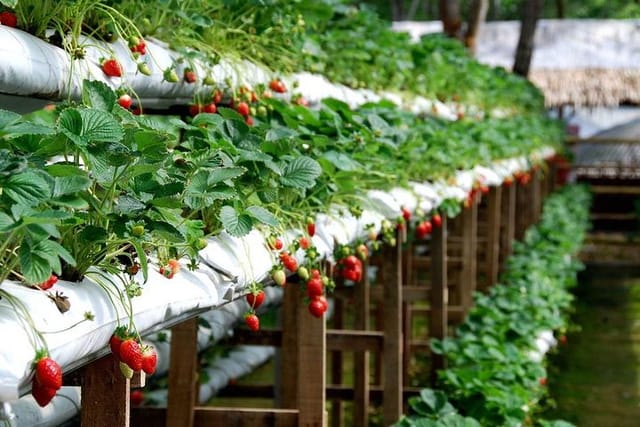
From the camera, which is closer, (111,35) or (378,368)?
(111,35)

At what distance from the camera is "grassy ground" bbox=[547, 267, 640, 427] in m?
8.52

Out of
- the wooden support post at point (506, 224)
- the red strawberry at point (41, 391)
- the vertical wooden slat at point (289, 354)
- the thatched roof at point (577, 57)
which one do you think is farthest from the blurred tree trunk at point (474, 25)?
the red strawberry at point (41, 391)

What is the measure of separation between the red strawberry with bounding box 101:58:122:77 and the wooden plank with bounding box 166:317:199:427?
1057 millimetres

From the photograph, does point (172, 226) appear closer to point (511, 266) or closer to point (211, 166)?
point (211, 166)

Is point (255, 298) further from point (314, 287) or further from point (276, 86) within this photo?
point (276, 86)

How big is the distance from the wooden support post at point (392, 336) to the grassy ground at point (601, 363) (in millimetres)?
2913

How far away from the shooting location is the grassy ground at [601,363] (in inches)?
336

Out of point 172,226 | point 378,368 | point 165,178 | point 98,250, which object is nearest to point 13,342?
point 98,250

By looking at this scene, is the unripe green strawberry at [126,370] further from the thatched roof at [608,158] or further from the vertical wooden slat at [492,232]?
the thatched roof at [608,158]

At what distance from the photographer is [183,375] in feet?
13.4

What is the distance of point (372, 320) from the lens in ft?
39.9

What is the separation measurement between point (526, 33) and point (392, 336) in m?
12.3

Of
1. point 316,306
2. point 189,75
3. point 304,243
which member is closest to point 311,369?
point 316,306

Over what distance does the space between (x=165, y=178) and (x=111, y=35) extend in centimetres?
106
